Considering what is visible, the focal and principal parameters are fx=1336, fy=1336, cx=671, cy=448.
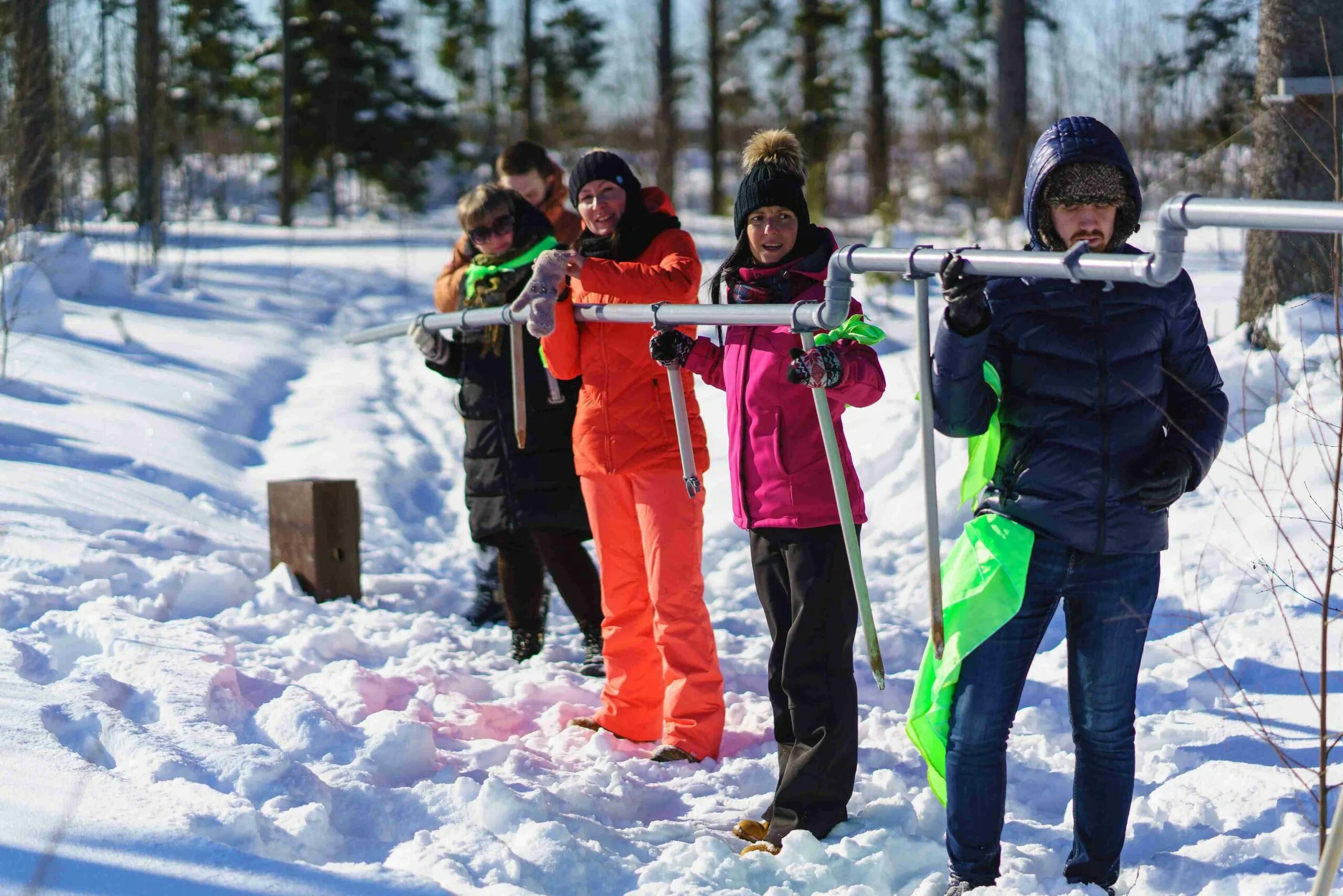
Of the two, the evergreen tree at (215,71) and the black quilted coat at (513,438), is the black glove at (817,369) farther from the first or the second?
the evergreen tree at (215,71)

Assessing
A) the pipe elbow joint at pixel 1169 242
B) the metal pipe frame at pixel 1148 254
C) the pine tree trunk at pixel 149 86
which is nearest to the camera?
the metal pipe frame at pixel 1148 254

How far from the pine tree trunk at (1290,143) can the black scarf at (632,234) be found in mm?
3828

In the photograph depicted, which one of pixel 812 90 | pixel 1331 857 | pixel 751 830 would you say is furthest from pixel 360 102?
pixel 1331 857

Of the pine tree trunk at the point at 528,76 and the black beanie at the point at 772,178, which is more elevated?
the pine tree trunk at the point at 528,76

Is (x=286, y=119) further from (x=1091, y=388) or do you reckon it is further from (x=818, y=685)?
(x=1091, y=388)

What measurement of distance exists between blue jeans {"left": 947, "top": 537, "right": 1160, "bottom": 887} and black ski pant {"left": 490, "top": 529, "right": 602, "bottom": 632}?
237cm

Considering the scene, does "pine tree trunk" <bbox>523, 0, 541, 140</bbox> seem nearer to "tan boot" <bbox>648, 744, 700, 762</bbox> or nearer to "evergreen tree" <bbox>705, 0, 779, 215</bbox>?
"evergreen tree" <bbox>705, 0, 779, 215</bbox>

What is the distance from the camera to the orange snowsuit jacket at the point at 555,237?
550 cm

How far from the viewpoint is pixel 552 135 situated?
105 feet

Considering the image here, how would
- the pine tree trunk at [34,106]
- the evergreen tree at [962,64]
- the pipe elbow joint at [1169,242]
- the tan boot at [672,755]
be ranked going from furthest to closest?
the evergreen tree at [962,64], the pine tree trunk at [34,106], the tan boot at [672,755], the pipe elbow joint at [1169,242]

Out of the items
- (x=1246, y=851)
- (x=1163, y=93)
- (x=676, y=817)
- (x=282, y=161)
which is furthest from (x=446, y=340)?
(x=282, y=161)

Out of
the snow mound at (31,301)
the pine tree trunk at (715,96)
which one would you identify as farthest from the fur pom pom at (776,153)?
the pine tree trunk at (715,96)

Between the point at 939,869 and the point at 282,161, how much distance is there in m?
25.9

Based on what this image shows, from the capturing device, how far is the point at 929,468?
2.89m
